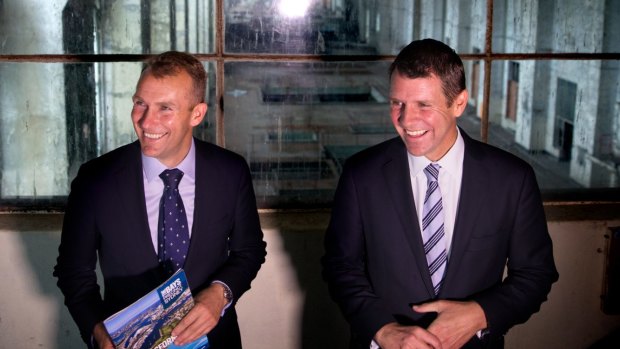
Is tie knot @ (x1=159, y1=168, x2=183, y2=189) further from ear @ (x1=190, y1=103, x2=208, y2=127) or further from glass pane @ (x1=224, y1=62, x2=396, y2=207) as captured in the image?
glass pane @ (x1=224, y1=62, x2=396, y2=207)

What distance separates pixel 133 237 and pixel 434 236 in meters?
0.76

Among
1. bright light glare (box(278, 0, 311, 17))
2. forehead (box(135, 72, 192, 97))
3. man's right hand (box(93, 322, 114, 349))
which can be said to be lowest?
man's right hand (box(93, 322, 114, 349))

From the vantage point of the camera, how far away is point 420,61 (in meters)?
1.89

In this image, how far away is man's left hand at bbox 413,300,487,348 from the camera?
73.4 inches

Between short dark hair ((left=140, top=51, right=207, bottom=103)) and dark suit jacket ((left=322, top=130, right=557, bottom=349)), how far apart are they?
44 centimetres

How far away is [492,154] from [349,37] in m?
1.74

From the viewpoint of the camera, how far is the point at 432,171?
2016 millimetres

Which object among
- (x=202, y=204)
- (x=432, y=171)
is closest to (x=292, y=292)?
(x=202, y=204)

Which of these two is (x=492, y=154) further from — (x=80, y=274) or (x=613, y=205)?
(x=613, y=205)

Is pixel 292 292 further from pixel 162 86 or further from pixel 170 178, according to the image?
pixel 162 86

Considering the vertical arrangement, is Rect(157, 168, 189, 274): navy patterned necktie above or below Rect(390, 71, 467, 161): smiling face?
below

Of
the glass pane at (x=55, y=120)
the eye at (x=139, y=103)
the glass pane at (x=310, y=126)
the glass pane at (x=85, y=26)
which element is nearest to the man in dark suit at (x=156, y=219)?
the eye at (x=139, y=103)

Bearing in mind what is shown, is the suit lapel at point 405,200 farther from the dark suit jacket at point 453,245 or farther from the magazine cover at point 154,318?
the magazine cover at point 154,318

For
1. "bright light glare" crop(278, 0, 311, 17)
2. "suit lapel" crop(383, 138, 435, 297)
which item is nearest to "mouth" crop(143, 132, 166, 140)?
"suit lapel" crop(383, 138, 435, 297)
